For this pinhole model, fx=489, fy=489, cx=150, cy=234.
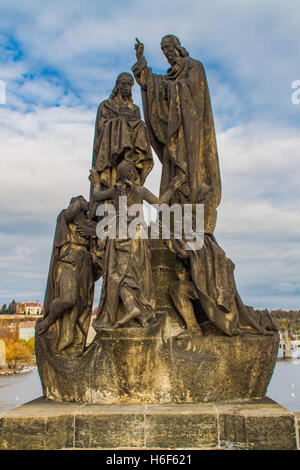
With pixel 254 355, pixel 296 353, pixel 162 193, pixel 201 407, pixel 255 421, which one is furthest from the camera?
pixel 296 353

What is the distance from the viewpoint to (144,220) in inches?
241

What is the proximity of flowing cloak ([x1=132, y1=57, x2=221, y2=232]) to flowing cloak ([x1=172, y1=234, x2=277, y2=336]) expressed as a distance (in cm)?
81

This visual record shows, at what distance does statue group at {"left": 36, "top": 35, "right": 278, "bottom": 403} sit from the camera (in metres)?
5.45

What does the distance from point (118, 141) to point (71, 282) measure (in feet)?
6.83

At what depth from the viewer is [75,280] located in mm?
6180

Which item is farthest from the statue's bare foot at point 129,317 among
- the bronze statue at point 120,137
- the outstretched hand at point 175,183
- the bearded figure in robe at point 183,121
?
the bronze statue at point 120,137

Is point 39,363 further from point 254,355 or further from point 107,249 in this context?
point 254,355

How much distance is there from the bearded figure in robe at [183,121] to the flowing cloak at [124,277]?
1.28m

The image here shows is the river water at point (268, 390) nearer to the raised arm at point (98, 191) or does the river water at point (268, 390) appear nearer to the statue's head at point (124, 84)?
the raised arm at point (98, 191)

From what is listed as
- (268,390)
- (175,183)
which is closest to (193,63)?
(175,183)

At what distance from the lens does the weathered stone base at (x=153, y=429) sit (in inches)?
185

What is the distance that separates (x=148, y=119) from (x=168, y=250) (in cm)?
227

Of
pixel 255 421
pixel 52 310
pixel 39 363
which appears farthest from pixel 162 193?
pixel 255 421

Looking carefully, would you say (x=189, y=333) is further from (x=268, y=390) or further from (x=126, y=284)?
(x=268, y=390)
